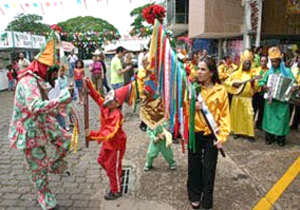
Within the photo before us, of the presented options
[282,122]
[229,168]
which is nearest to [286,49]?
[282,122]

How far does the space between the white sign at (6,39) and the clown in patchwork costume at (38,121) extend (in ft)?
44.8

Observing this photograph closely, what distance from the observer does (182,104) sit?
3.06 m

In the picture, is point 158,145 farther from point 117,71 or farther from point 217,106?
point 117,71

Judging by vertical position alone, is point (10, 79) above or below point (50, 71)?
below

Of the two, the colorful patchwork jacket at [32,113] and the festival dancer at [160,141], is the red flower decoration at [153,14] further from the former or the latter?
the festival dancer at [160,141]

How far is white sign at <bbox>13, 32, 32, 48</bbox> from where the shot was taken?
17234 mm

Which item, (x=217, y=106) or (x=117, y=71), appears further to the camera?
(x=117, y=71)

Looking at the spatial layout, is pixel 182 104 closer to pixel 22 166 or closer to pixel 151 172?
pixel 151 172

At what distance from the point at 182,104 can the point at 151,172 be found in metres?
1.88

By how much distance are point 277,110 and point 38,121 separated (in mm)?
4349

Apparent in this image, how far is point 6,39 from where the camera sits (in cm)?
1580

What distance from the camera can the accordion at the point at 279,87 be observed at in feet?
18.0

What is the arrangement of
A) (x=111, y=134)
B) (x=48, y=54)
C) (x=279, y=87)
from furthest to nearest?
(x=279, y=87) < (x=111, y=134) < (x=48, y=54)

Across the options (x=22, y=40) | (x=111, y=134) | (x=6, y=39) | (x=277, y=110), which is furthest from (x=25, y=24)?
(x=111, y=134)
